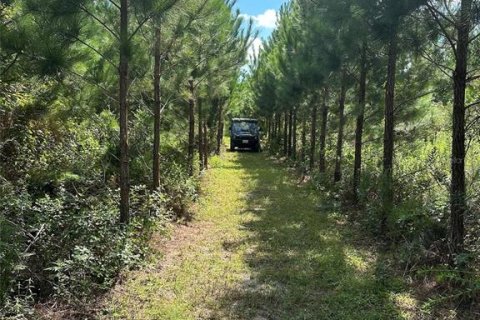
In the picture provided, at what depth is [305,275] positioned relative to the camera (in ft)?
16.6

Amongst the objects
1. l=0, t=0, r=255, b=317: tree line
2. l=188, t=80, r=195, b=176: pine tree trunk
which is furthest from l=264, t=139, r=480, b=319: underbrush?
l=188, t=80, r=195, b=176: pine tree trunk

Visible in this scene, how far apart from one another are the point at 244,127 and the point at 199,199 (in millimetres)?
16927

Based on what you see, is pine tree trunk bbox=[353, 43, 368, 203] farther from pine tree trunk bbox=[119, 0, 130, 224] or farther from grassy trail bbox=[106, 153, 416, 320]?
pine tree trunk bbox=[119, 0, 130, 224]

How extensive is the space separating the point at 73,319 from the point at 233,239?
3.20 meters

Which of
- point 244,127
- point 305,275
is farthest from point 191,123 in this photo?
point 244,127

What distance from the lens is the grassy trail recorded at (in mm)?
4098

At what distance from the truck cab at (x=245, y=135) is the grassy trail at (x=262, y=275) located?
16.8 metres

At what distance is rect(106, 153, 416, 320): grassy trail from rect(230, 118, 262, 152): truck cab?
661 inches

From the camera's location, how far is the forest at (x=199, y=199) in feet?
13.5

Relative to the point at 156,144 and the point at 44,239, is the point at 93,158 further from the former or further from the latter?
the point at 44,239

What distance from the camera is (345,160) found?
39.3 ft

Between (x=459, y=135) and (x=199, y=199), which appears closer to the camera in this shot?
(x=459, y=135)

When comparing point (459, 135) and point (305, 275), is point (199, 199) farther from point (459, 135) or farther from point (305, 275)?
point (459, 135)

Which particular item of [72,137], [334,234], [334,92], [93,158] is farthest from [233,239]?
[334,92]
